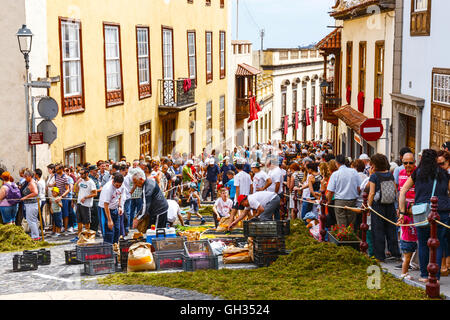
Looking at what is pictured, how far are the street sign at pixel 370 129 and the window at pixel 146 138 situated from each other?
11.3 m

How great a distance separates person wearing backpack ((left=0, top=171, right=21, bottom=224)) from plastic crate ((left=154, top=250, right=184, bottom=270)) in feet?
17.8

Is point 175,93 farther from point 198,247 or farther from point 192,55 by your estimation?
point 198,247

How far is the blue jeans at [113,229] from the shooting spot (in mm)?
13156

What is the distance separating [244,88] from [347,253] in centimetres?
3675

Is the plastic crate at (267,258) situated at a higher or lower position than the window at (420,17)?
lower

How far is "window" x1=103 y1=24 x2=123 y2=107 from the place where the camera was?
23.1 metres

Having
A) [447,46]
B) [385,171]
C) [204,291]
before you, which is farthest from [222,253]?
[447,46]

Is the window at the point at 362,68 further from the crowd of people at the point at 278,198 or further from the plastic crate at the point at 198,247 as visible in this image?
the plastic crate at the point at 198,247

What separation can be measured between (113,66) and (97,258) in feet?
44.5

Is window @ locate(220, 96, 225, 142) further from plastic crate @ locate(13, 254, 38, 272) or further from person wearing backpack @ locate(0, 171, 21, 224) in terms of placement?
plastic crate @ locate(13, 254, 38, 272)

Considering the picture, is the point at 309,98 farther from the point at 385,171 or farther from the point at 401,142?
the point at 385,171

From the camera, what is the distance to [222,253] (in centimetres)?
1157

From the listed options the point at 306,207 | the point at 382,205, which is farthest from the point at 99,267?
the point at 306,207

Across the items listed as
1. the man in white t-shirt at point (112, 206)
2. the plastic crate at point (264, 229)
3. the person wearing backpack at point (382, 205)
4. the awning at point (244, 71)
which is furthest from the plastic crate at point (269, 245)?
the awning at point (244, 71)
